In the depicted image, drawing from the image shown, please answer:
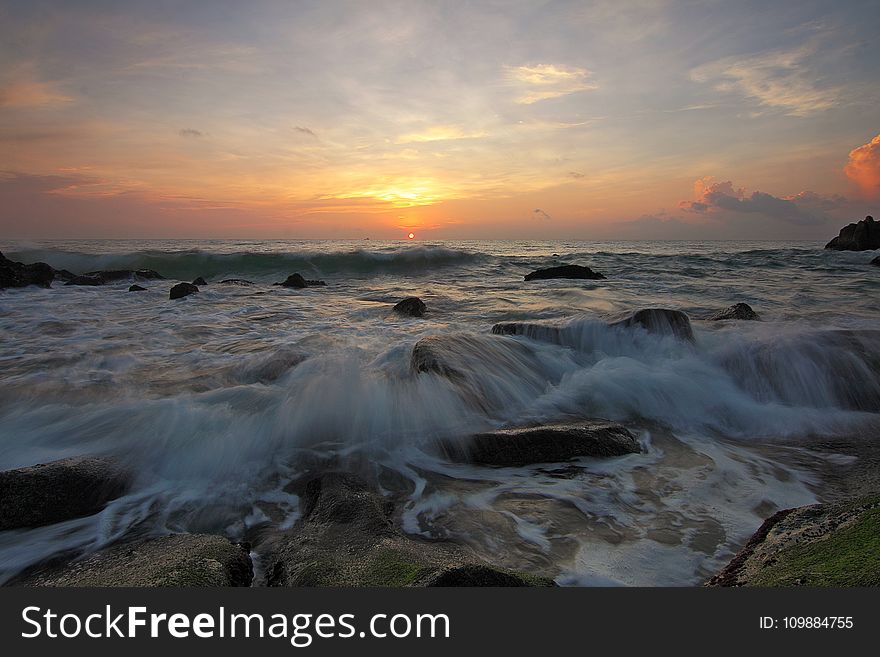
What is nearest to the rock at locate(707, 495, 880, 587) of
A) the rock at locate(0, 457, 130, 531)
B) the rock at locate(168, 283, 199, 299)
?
the rock at locate(0, 457, 130, 531)

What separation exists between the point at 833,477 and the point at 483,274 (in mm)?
20023

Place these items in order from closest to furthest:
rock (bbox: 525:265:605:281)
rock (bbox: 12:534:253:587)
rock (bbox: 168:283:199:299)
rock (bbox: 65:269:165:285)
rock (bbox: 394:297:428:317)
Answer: rock (bbox: 12:534:253:587)
rock (bbox: 394:297:428:317)
rock (bbox: 168:283:199:299)
rock (bbox: 65:269:165:285)
rock (bbox: 525:265:605:281)

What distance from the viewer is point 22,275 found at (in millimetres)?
15805

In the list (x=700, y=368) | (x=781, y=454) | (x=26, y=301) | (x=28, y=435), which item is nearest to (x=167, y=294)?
(x=26, y=301)

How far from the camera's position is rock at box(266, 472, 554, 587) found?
81.0 inches

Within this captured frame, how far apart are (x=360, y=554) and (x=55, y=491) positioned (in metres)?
2.27

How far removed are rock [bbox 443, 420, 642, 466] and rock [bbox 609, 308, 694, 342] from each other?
3.54 meters

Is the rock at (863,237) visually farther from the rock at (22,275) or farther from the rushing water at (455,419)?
the rock at (22,275)

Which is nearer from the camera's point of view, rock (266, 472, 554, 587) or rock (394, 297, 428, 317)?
rock (266, 472, 554, 587)

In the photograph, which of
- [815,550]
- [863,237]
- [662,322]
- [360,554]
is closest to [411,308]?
[662,322]

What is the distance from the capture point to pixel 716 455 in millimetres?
4320

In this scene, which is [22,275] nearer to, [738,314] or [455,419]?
[455,419]

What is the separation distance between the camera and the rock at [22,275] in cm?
1523

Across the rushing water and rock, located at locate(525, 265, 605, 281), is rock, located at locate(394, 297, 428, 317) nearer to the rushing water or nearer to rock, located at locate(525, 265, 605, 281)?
the rushing water
